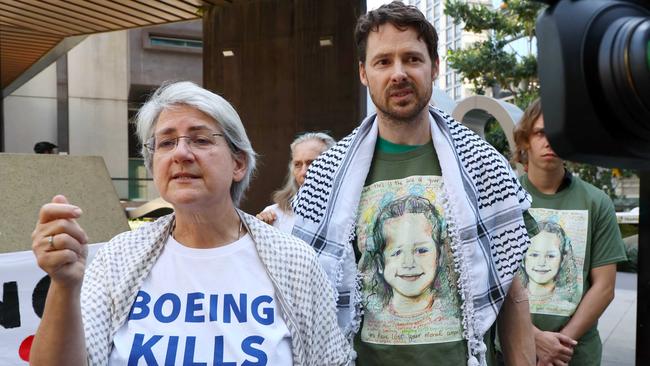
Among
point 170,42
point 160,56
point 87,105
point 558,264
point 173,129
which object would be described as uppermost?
point 170,42

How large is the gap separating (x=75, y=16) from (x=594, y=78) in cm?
1127

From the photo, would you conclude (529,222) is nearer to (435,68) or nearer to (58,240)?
(435,68)

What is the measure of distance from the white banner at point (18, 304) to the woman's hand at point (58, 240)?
1764mm

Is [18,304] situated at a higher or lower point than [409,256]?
lower

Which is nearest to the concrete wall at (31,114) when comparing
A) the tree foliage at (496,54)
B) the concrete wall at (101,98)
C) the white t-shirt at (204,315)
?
the concrete wall at (101,98)

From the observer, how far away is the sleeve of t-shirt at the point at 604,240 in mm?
2779

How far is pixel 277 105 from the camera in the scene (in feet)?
32.2

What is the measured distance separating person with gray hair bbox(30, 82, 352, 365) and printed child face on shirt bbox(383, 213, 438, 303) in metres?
0.20

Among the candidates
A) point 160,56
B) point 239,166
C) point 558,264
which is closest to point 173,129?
point 239,166

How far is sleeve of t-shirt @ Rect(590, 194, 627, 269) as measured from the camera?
109 inches

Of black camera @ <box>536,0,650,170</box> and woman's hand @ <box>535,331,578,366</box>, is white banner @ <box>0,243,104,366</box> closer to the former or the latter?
woman's hand @ <box>535,331,578,366</box>

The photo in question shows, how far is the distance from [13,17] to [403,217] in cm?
1130

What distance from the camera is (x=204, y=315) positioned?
70.6 inches

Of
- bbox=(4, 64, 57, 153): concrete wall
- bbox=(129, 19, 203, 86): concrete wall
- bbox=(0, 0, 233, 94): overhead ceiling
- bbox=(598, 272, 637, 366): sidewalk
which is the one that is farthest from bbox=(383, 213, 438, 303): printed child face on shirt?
bbox=(129, 19, 203, 86): concrete wall
